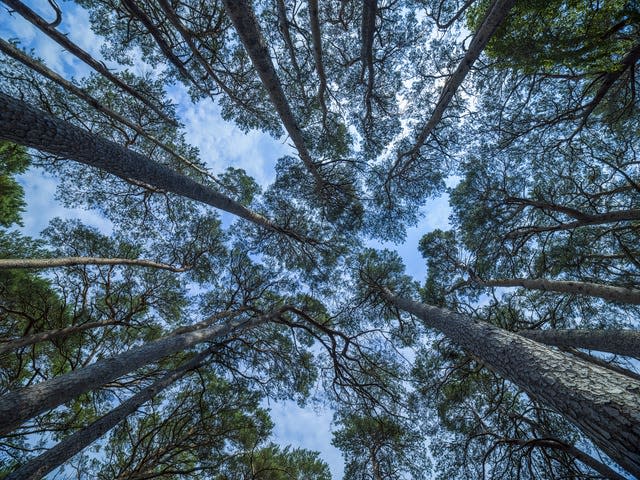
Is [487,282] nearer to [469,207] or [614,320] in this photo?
[469,207]

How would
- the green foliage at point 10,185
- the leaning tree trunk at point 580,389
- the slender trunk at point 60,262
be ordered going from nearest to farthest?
1. the leaning tree trunk at point 580,389
2. the slender trunk at point 60,262
3. the green foliage at point 10,185

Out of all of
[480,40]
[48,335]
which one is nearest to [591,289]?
[480,40]

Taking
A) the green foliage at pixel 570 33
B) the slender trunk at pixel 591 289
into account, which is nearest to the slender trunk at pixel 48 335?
the slender trunk at pixel 591 289

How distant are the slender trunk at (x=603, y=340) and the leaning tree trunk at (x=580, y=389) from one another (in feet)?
8.42

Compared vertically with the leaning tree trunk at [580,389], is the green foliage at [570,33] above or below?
above

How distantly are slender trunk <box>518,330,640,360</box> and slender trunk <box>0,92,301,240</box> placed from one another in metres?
7.28

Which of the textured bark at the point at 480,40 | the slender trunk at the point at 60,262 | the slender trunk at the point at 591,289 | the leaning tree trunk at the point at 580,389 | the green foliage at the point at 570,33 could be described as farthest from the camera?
the slender trunk at the point at 60,262

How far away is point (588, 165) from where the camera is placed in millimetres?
5734

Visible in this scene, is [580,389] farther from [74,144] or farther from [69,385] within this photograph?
[69,385]

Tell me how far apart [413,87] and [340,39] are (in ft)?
6.43

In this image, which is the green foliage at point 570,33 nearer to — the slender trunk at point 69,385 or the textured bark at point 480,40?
the textured bark at point 480,40

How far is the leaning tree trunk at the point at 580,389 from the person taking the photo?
1.55 metres

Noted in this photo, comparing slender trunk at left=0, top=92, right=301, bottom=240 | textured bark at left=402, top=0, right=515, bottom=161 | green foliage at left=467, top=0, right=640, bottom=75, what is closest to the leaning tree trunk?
textured bark at left=402, top=0, right=515, bottom=161

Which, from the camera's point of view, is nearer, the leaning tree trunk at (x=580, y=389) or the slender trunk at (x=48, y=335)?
the leaning tree trunk at (x=580, y=389)
